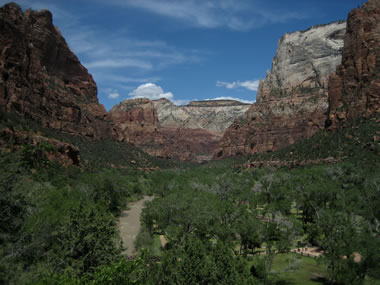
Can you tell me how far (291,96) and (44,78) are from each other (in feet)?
356

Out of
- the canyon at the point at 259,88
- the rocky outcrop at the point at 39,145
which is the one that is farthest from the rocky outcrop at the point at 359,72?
the rocky outcrop at the point at 39,145

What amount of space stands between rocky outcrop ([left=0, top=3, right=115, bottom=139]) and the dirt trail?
100 feet

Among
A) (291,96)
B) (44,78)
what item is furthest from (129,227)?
(291,96)

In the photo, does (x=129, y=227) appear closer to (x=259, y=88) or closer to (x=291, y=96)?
(x=291, y=96)

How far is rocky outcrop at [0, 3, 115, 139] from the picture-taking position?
61344 mm

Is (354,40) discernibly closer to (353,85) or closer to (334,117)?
(353,85)

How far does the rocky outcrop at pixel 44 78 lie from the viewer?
201 ft

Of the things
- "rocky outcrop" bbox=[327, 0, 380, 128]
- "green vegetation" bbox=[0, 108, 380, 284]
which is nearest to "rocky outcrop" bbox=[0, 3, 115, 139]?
"green vegetation" bbox=[0, 108, 380, 284]

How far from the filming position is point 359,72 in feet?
283

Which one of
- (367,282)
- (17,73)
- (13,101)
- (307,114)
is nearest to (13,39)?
(17,73)

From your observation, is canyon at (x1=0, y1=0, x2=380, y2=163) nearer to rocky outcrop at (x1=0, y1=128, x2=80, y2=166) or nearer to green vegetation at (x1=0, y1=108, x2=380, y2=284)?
rocky outcrop at (x1=0, y1=128, x2=80, y2=166)

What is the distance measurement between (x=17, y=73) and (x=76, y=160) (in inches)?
861

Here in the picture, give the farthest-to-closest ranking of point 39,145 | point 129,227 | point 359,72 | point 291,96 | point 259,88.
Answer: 1. point 259,88
2. point 291,96
3. point 359,72
4. point 39,145
5. point 129,227

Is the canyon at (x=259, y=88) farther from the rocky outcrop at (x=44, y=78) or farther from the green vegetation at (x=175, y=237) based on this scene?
the green vegetation at (x=175, y=237)
